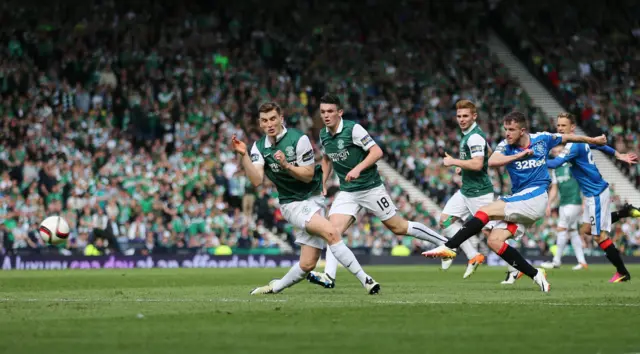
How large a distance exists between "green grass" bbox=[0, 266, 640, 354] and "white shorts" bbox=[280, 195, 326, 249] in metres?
0.69

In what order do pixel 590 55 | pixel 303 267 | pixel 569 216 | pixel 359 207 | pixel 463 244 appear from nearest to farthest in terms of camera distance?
pixel 303 267 < pixel 359 207 < pixel 463 244 < pixel 569 216 < pixel 590 55

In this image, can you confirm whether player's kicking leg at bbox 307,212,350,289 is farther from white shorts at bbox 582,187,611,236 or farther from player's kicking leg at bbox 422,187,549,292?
white shorts at bbox 582,187,611,236

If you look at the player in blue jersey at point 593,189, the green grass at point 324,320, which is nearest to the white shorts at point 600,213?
the player in blue jersey at point 593,189

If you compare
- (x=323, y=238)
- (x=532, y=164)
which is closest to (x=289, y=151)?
(x=323, y=238)

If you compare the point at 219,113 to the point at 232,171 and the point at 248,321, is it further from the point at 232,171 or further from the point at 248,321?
the point at 248,321

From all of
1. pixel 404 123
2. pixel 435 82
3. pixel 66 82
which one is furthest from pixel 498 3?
pixel 66 82

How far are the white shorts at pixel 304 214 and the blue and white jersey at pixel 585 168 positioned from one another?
6144 millimetres

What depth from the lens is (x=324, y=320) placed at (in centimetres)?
1041

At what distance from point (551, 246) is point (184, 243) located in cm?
1011

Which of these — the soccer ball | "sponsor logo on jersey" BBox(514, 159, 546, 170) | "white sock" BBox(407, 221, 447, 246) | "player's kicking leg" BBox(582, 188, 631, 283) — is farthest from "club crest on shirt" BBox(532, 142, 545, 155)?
the soccer ball

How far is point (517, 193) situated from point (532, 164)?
1.42 ft

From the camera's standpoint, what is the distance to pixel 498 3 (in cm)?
4450

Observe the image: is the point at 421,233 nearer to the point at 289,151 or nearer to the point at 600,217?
the point at 289,151

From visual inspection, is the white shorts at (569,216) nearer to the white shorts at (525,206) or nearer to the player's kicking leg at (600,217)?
the player's kicking leg at (600,217)
